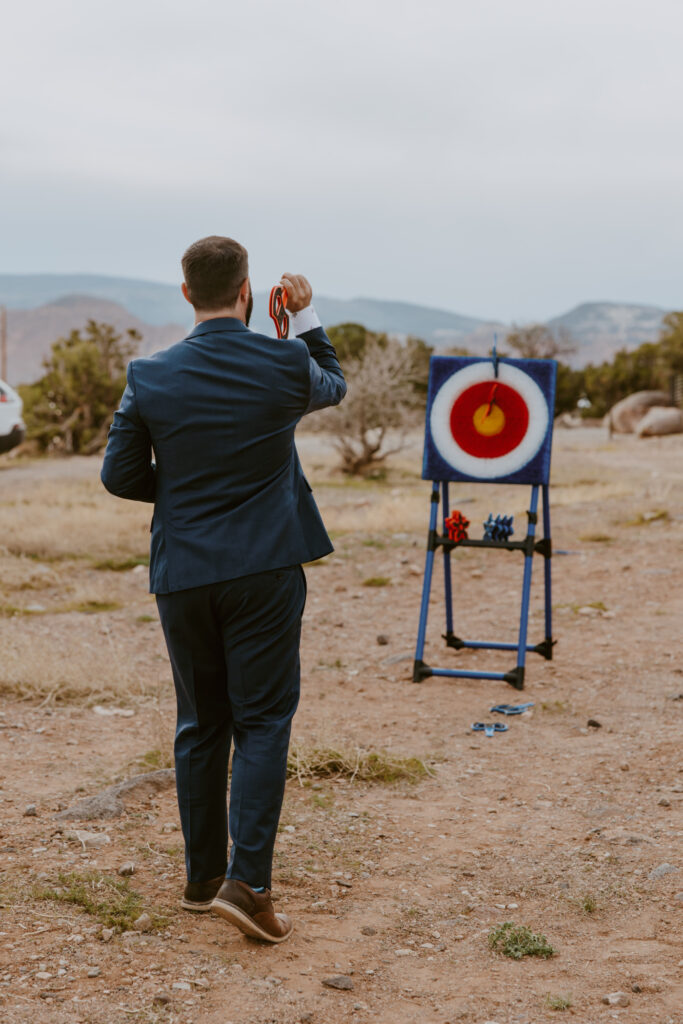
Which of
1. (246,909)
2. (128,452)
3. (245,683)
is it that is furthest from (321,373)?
(246,909)

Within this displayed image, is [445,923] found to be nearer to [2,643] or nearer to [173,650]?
[173,650]

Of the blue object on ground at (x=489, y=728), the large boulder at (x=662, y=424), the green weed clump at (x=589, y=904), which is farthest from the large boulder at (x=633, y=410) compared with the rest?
the green weed clump at (x=589, y=904)

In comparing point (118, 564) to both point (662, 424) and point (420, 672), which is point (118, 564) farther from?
point (662, 424)

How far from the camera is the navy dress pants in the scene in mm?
3000

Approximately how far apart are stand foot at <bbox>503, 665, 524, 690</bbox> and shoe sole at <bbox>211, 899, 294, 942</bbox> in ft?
10.7

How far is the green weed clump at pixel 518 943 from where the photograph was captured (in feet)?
10.2

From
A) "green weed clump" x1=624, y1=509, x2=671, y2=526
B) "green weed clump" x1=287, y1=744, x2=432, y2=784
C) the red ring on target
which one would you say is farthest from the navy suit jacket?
"green weed clump" x1=624, y1=509, x2=671, y2=526

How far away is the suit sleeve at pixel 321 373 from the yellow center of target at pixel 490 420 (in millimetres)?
3203

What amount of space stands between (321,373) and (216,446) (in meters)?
0.38

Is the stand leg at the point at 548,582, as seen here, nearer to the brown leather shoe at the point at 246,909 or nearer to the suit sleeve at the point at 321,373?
the suit sleeve at the point at 321,373

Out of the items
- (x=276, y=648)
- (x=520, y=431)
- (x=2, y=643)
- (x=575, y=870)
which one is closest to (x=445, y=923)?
(x=575, y=870)

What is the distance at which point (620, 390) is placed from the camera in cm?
3884

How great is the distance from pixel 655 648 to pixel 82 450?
1722cm

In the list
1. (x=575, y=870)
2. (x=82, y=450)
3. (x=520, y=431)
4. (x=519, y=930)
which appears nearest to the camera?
(x=519, y=930)
